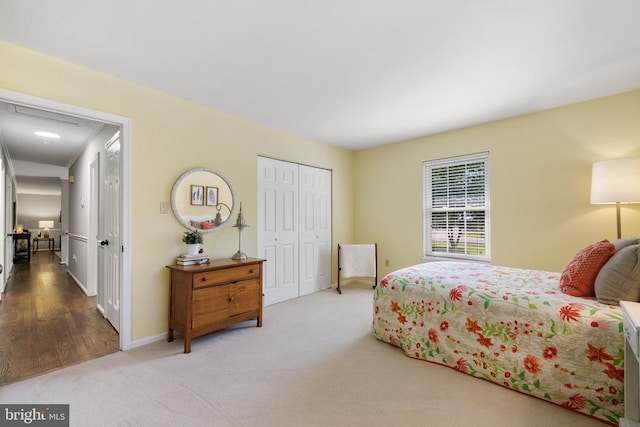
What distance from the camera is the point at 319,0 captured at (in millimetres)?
1646

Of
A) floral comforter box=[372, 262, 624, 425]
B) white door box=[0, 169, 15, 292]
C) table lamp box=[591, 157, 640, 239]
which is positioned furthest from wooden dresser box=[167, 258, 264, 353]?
white door box=[0, 169, 15, 292]

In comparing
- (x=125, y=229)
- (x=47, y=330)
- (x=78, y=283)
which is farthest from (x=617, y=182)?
(x=78, y=283)

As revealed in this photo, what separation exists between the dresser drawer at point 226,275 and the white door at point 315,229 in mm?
1377

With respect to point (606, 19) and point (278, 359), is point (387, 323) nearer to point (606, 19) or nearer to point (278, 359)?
point (278, 359)

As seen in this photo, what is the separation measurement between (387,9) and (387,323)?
2.41 meters

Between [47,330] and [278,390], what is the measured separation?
273cm

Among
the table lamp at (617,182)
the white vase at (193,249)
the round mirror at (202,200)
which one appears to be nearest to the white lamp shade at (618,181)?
the table lamp at (617,182)

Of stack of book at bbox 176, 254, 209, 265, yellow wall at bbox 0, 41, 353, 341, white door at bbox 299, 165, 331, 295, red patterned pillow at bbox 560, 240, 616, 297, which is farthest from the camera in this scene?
white door at bbox 299, 165, 331, 295

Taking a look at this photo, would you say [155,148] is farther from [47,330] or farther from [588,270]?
[588,270]

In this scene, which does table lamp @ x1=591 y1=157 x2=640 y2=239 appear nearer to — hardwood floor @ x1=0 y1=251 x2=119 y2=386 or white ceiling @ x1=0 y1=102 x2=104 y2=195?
hardwood floor @ x1=0 y1=251 x2=119 y2=386

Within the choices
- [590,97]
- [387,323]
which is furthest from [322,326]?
[590,97]

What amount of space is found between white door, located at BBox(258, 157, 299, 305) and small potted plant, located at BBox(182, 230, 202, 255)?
3.29 feet

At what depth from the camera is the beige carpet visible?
1.69 m

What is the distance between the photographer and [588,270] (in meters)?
1.95
